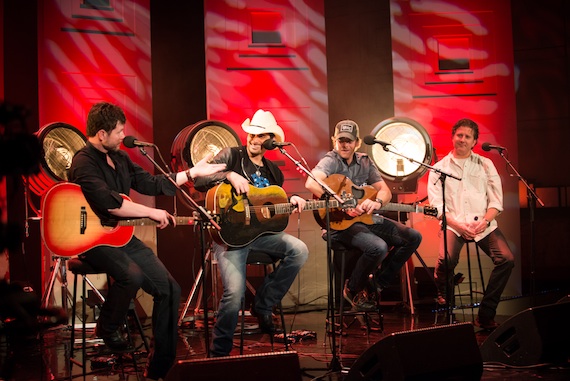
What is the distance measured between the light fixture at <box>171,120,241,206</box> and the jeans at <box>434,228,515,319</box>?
2232 mm

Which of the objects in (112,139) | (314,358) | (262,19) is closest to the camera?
(112,139)

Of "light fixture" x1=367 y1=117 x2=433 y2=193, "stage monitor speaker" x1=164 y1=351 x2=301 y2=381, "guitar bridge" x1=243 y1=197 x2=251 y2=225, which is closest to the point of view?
"stage monitor speaker" x1=164 y1=351 x2=301 y2=381

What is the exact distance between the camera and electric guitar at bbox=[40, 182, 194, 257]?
13.8ft

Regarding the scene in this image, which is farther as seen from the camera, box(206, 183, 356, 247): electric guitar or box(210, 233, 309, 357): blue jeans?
box(206, 183, 356, 247): electric guitar

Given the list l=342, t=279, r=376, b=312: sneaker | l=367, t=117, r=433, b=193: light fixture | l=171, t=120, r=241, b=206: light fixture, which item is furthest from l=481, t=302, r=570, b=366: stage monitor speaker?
l=171, t=120, r=241, b=206: light fixture

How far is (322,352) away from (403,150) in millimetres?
2353

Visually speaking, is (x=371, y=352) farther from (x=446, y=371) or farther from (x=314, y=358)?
(x=314, y=358)

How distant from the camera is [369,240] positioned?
531 cm

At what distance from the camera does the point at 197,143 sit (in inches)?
225

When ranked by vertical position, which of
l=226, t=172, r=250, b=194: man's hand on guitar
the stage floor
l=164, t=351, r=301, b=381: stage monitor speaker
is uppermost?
l=226, t=172, r=250, b=194: man's hand on guitar

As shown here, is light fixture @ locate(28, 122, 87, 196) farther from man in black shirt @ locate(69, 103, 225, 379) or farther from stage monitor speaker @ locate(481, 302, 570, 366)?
stage monitor speaker @ locate(481, 302, 570, 366)

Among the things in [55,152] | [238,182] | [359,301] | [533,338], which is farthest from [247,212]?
[533,338]

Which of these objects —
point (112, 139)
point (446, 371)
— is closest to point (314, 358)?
point (446, 371)

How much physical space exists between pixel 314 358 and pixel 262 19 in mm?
3825
